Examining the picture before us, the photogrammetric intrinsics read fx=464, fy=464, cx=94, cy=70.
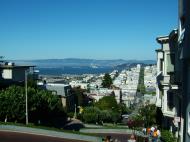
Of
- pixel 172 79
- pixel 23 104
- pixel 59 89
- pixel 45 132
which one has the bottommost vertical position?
pixel 45 132

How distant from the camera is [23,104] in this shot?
174ft

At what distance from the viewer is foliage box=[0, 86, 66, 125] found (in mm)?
52469

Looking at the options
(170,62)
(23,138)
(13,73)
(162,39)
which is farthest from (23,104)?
(13,73)

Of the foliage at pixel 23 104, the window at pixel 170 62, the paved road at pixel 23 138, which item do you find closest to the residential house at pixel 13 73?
the foliage at pixel 23 104

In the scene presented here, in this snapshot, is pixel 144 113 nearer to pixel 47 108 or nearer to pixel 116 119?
pixel 47 108

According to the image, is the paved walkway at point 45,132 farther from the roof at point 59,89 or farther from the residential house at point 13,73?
the roof at point 59,89

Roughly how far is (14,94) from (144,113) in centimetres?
1496

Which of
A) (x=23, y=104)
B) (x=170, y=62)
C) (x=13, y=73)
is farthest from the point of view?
(x=13, y=73)

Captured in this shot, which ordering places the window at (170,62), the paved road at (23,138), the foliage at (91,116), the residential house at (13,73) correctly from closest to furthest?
1. the paved road at (23,138)
2. the window at (170,62)
3. the residential house at (13,73)
4. the foliage at (91,116)

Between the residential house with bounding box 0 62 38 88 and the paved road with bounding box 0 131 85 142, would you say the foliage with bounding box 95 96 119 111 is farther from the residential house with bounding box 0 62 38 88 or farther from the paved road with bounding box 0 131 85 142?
the paved road with bounding box 0 131 85 142

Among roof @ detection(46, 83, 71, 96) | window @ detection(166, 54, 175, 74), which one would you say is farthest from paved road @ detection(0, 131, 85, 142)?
roof @ detection(46, 83, 71, 96)

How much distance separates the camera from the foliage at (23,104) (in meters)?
52.5

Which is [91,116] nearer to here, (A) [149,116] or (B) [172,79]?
(A) [149,116]

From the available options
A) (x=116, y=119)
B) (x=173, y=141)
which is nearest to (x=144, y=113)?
(x=173, y=141)
